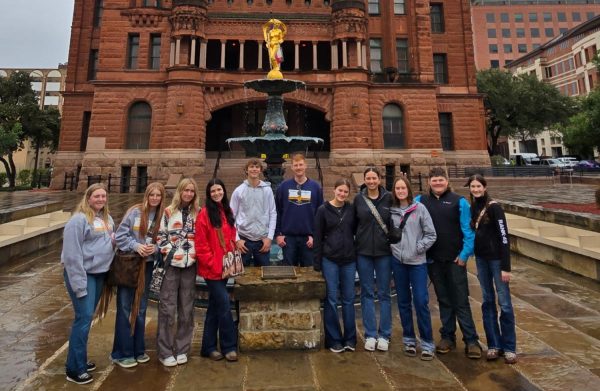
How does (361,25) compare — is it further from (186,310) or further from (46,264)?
(186,310)

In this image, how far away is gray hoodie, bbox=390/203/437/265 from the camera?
13.1ft

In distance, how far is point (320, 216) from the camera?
13.7ft

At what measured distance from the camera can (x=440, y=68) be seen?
30688mm

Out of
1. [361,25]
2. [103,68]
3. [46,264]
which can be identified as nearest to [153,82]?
[103,68]

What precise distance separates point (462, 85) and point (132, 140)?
27790 millimetres

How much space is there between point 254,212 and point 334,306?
1653mm

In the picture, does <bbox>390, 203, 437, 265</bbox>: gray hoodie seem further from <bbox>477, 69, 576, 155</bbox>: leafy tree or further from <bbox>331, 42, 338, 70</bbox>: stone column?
<bbox>477, 69, 576, 155</bbox>: leafy tree

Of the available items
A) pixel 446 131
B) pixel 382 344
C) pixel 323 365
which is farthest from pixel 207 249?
pixel 446 131

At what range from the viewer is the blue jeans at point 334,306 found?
4.12 meters

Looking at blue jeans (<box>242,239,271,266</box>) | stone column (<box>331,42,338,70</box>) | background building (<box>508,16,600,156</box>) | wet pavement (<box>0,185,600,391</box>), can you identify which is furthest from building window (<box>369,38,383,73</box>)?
background building (<box>508,16,600,156</box>)

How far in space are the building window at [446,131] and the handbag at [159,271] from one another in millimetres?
30052

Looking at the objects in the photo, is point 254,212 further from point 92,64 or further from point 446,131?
point 92,64

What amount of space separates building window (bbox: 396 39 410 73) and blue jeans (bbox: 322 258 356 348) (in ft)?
92.3

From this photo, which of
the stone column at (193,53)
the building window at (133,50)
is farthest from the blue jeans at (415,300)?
the building window at (133,50)
